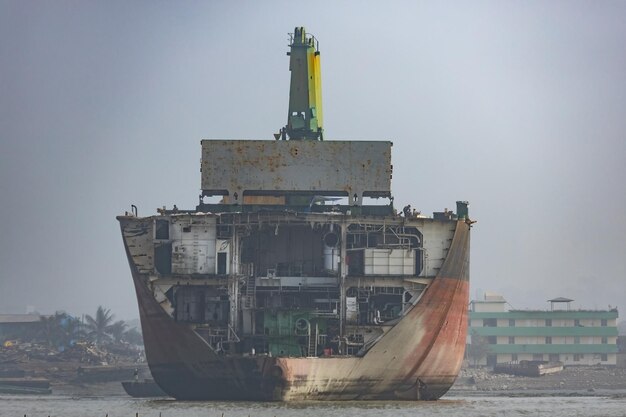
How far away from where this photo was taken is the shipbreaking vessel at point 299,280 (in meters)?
77.1

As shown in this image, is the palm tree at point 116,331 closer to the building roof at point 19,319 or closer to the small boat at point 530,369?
the building roof at point 19,319

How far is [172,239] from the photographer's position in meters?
79.4

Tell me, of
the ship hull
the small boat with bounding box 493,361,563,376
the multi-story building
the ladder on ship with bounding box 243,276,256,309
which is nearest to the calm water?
the ship hull

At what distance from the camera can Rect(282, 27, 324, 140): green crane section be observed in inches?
3521

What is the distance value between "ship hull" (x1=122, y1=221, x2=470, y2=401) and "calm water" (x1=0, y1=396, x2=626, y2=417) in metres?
0.72

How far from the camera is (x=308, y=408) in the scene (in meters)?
73.0

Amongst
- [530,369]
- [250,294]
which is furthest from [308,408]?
[530,369]

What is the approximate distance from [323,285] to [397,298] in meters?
3.69

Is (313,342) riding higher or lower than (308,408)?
higher

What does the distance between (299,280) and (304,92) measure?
14.8 metres

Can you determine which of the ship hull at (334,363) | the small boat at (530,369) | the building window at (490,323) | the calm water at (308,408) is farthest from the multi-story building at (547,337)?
the ship hull at (334,363)

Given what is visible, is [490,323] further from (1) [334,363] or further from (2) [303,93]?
(1) [334,363]

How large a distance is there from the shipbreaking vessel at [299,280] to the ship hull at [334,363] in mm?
82

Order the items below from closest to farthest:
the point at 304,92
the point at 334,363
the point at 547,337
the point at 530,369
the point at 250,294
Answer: the point at 334,363, the point at 250,294, the point at 304,92, the point at 530,369, the point at 547,337
